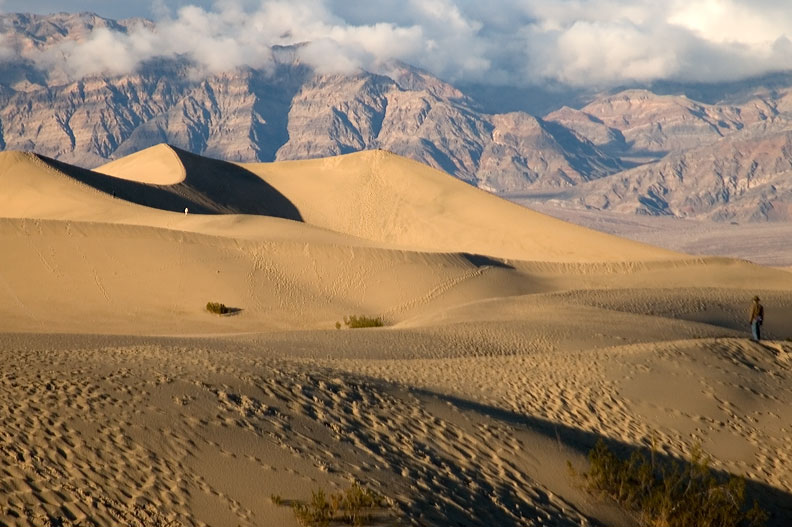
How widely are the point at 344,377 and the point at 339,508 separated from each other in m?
5.13

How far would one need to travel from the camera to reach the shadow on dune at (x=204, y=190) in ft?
182

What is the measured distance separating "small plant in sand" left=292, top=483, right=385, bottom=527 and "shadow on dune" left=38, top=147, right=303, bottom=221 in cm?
4554

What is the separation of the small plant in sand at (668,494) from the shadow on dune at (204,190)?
4439 cm

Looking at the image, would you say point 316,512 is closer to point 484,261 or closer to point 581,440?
point 581,440

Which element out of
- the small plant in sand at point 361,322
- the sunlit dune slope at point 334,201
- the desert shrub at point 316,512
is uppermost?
the sunlit dune slope at point 334,201

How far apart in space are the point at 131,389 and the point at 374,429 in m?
2.94

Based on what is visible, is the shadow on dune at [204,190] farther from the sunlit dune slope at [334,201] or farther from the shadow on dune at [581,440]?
the shadow on dune at [581,440]

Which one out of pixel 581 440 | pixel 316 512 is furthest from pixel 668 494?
pixel 316 512

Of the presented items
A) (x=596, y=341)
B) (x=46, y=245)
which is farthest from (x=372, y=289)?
(x=596, y=341)

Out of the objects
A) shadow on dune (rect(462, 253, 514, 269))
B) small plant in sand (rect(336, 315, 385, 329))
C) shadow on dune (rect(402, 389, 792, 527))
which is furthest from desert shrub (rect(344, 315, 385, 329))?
shadow on dune (rect(402, 389, 792, 527))

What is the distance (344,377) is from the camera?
14617mm

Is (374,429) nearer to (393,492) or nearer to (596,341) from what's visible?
(393,492)

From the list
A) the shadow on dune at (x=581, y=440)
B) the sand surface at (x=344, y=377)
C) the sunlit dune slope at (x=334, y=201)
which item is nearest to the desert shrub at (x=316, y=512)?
the sand surface at (x=344, y=377)

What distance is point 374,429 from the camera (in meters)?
12.3
